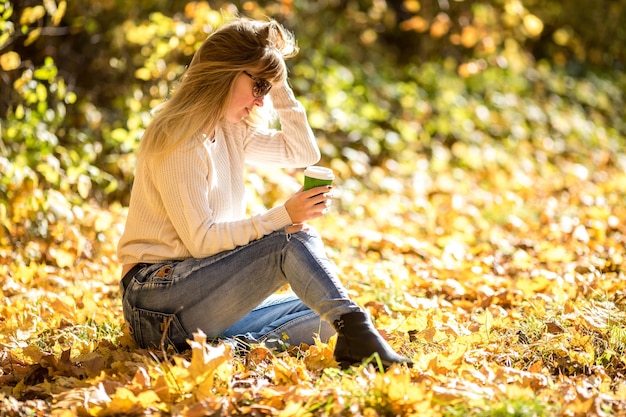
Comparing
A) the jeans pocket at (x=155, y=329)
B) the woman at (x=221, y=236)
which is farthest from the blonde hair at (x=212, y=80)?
the jeans pocket at (x=155, y=329)

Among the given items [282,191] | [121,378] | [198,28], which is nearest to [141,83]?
[198,28]

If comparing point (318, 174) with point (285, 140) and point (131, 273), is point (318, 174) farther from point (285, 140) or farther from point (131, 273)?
point (131, 273)

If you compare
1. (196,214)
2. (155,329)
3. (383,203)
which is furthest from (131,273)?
(383,203)

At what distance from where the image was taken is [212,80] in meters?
2.65

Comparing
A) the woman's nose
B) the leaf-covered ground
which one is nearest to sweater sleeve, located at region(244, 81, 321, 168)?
the woman's nose

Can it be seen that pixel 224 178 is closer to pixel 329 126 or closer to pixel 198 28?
pixel 198 28

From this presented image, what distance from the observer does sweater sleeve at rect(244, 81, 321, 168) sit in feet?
9.88

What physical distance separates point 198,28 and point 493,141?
3.72 metres

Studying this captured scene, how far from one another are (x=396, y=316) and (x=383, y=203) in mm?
2589

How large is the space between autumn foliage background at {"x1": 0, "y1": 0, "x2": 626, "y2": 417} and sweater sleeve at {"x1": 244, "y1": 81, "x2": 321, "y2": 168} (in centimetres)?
75

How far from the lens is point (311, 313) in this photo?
2803 millimetres

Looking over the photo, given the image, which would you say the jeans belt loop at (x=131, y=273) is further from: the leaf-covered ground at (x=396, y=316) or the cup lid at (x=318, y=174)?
the cup lid at (x=318, y=174)

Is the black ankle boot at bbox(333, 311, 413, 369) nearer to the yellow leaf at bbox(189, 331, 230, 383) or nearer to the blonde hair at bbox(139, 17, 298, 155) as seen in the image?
the yellow leaf at bbox(189, 331, 230, 383)

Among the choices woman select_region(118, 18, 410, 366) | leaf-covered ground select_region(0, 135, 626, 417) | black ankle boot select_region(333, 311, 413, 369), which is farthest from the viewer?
woman select_region(118, 18, 410, 366)
